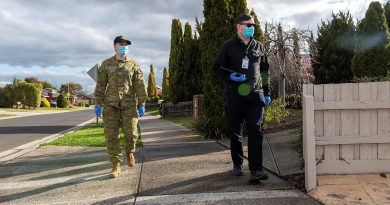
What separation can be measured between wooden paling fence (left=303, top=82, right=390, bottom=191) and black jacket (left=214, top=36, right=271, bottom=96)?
626 millimetres

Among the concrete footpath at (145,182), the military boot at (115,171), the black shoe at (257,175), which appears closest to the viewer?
the concrete footpath at (145,182)

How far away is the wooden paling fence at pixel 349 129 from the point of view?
4.47 metres

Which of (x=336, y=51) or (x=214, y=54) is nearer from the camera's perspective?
(x=214, y=54)

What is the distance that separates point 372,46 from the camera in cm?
944

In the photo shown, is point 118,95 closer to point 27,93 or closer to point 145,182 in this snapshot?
point 145,182

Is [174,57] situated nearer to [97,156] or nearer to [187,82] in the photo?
[187,82]

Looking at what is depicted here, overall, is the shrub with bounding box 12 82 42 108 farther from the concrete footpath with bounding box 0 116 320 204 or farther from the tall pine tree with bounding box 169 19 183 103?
the concrete footpath with bounding box 0 116 320 204

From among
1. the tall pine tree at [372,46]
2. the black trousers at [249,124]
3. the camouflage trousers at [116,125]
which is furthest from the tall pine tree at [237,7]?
the black trousers at [249,124]

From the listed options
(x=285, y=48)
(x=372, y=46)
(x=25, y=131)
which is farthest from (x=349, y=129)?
(x=25, y=131)

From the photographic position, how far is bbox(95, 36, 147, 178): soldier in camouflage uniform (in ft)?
18.0

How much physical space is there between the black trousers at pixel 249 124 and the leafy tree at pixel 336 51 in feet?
38.3

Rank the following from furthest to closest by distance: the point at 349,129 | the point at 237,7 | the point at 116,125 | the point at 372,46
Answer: the point at 372,46 < the point at 237,7 < the point at 116,125 < the point at 349,129

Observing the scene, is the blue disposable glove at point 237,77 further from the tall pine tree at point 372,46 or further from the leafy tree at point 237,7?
the tall pine tree at point 372,46

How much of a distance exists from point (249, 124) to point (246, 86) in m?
0.44
